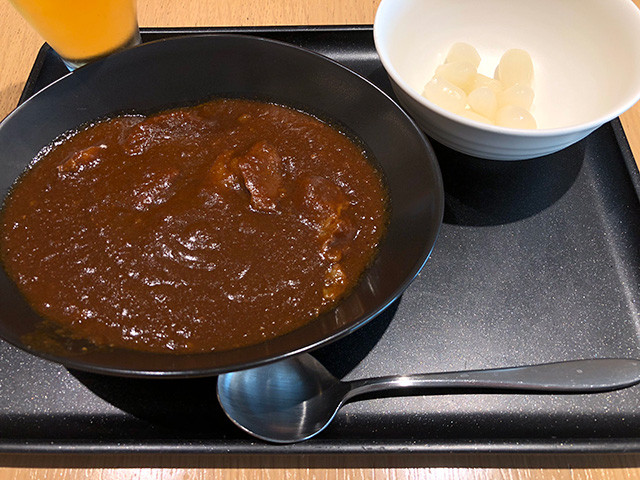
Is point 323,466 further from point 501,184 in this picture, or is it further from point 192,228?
point 501,184

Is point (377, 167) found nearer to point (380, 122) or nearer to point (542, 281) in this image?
point (380, 122)

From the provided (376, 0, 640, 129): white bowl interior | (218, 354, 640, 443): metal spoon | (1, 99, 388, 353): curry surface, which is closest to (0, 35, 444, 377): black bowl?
(1, 99, 388, 353): curry surface

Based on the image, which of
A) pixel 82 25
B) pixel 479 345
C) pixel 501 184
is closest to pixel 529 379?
pixel 479 345

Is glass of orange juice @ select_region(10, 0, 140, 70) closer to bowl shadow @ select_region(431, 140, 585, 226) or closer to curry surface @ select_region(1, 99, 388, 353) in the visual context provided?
curry surface @ select_region(1, 99, 388, 353)

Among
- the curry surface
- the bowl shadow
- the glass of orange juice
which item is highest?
the glass of orange juice

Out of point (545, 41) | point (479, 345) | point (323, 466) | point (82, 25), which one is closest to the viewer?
point (323, 466)

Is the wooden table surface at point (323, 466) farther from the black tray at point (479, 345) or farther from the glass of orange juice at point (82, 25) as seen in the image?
the glass of orange juice at point (82, 25)

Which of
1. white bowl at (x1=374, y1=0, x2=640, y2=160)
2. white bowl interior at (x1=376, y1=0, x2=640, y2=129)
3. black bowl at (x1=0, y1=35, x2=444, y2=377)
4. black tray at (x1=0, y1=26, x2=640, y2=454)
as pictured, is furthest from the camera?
white bowl interior at (x1=376, y1=0, x2=640, y2=129)

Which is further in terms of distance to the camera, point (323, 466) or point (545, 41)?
point (545, 41)
